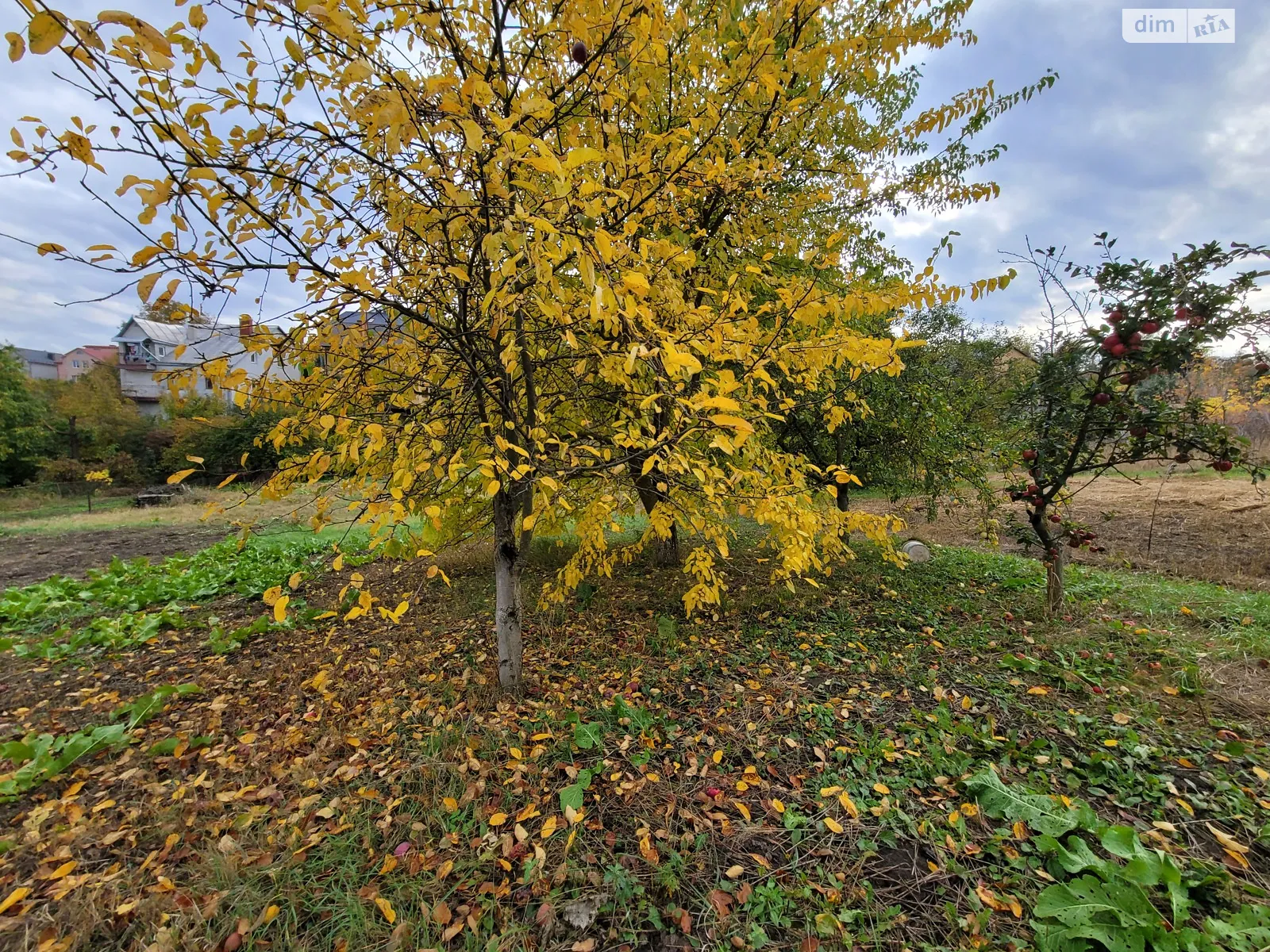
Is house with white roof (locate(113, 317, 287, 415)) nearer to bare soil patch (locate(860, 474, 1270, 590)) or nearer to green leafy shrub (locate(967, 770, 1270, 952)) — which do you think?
green leafy shrub (locate(967, 770, 1270, 952))

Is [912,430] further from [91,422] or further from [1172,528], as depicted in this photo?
[91,422]

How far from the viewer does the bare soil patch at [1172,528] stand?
6.04 meters

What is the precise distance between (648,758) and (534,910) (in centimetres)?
81

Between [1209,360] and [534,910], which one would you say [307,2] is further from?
[1209,360]

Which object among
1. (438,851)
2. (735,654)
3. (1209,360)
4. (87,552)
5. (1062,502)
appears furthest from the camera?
(87,552)

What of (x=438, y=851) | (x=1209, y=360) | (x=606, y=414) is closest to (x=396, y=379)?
(x=606, y=414)

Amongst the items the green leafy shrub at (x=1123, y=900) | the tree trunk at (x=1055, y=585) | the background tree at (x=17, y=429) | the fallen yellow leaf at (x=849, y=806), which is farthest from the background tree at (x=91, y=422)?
the tree trunk at (x=1055, y=585)

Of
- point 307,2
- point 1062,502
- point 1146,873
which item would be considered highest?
point 307,2

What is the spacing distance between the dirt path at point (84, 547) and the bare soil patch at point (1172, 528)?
35.6 feet

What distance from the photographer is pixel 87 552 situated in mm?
7852

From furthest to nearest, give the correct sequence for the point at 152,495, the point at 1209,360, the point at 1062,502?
the point at 152,495
the point at 1062,502
the point at 1209,360

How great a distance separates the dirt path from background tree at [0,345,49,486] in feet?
47.5

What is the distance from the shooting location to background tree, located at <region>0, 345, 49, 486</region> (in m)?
19.1

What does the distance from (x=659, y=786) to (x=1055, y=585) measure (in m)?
3.46
